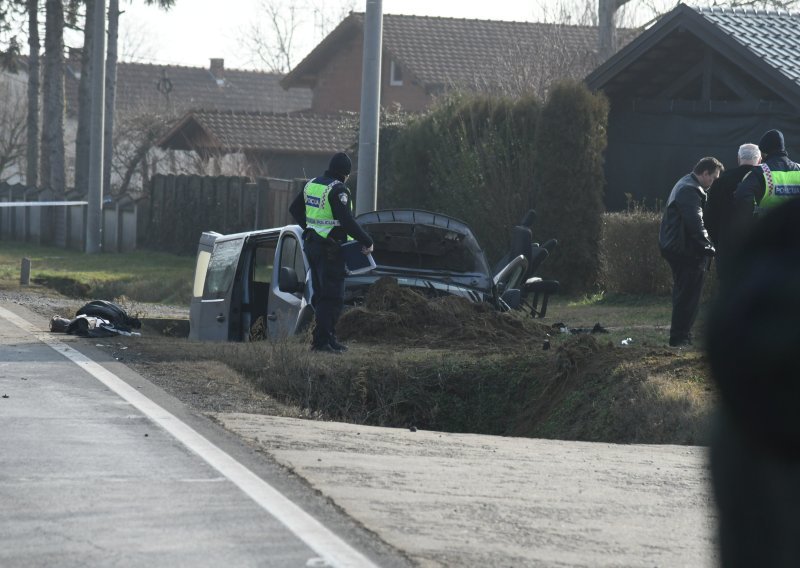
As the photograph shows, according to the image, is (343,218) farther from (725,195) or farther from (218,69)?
(218,69)

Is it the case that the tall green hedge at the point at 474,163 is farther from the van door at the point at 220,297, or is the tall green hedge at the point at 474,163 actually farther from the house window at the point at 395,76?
the house window at the point at 395,76

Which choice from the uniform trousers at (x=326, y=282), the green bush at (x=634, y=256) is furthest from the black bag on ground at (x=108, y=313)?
the green bush at (x=634, y=256)

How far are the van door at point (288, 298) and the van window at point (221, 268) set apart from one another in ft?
2.11

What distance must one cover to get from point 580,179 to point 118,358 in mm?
11338

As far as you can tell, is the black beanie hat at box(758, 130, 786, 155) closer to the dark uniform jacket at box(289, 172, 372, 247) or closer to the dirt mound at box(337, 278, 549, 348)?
the dirt mound at box(337, 278, 549, 348)

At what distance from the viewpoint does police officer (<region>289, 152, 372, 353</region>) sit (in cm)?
1203

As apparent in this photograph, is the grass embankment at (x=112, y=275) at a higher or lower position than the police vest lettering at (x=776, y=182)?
lower

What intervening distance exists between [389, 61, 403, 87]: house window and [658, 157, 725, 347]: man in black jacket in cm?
4171

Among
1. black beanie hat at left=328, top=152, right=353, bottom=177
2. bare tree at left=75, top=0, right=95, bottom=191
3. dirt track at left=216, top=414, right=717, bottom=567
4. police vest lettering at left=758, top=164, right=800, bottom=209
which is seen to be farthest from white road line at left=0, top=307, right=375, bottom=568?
bare tree at left=75, top=0, right=95, bottom=191

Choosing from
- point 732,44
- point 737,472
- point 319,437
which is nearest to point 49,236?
point 732,44

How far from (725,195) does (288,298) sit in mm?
4143

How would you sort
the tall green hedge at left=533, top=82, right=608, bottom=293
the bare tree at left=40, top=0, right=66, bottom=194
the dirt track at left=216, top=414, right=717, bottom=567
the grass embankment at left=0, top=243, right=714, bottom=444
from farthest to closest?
the bare tree at left=40, top=0, right=66, bottom=194 < the tall green hedge at left=533, top=82, right=608, bottom=293 < the grass embankment at left=0, top=243, right=714, bottom=444 < the dirt track at left=216, top=414, right=717, bottom=567

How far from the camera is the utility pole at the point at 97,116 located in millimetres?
31938

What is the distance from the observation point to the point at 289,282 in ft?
42.0
